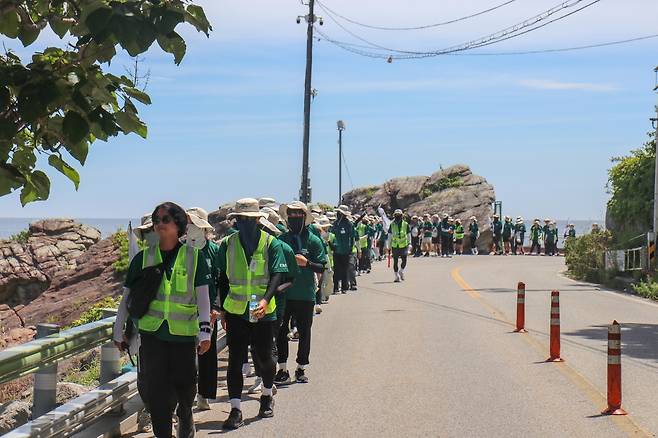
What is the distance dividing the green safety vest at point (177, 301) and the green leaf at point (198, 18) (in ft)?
8.99

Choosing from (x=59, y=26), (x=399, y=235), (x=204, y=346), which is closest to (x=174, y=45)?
(x=59, y=26)

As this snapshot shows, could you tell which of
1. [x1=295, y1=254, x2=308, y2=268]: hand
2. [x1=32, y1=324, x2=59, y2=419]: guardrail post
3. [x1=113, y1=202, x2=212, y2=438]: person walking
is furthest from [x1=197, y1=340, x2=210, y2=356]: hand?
[x1=295, y1=254, x2=308, y2=268]: hand

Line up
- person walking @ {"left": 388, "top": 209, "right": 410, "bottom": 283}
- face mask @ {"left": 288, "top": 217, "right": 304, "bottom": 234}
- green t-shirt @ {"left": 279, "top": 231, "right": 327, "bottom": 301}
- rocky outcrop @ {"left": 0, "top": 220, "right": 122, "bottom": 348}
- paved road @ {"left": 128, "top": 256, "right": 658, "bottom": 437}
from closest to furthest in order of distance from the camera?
paved road @ {"left": 128, "top": 256, "right": 658, "bottom": 437}, green t-shirt @ {"left": 279, "top": 231, "right": 327, "bottom": 301}, face mask @ {"left": 288, "top": 217, "right": 304, "bottom": 234}, person walking @ {"left": 388, "top": 209, "right": 410, "bottom": 283}, rocky outcrop @ {"left": 0, "top": 220, "right": 122, "bottom": 348}

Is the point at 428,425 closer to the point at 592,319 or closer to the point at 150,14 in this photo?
the point at 150,14

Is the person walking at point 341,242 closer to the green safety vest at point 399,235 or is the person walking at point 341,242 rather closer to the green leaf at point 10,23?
the green safety vest at point 399,235

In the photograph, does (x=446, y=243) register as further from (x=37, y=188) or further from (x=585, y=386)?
(x=37, y=188)

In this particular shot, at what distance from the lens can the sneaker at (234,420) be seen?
893 centimetres

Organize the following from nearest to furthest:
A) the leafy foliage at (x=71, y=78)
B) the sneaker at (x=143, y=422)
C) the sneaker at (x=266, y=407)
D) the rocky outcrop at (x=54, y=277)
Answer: the leafy foliage at (x=71, y=78) < the sneaker at (x=143, y=422) < the sneaker at (x=266, y=407) < the rocky outcrop at (x=54, y=277)

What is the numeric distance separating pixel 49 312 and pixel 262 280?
69.0 ft

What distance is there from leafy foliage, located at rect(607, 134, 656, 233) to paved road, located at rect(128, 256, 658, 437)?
22.2ft

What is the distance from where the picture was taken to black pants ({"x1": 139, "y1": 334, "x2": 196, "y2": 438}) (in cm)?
720

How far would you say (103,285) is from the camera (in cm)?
2836

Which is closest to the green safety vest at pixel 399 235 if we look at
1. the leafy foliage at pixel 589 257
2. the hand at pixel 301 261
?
the leafy foliage at pixel 589 257

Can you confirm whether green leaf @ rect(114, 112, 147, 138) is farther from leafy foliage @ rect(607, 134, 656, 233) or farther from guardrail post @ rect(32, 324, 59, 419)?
leafy foliage @ rect(607, 134, 656, 233)
